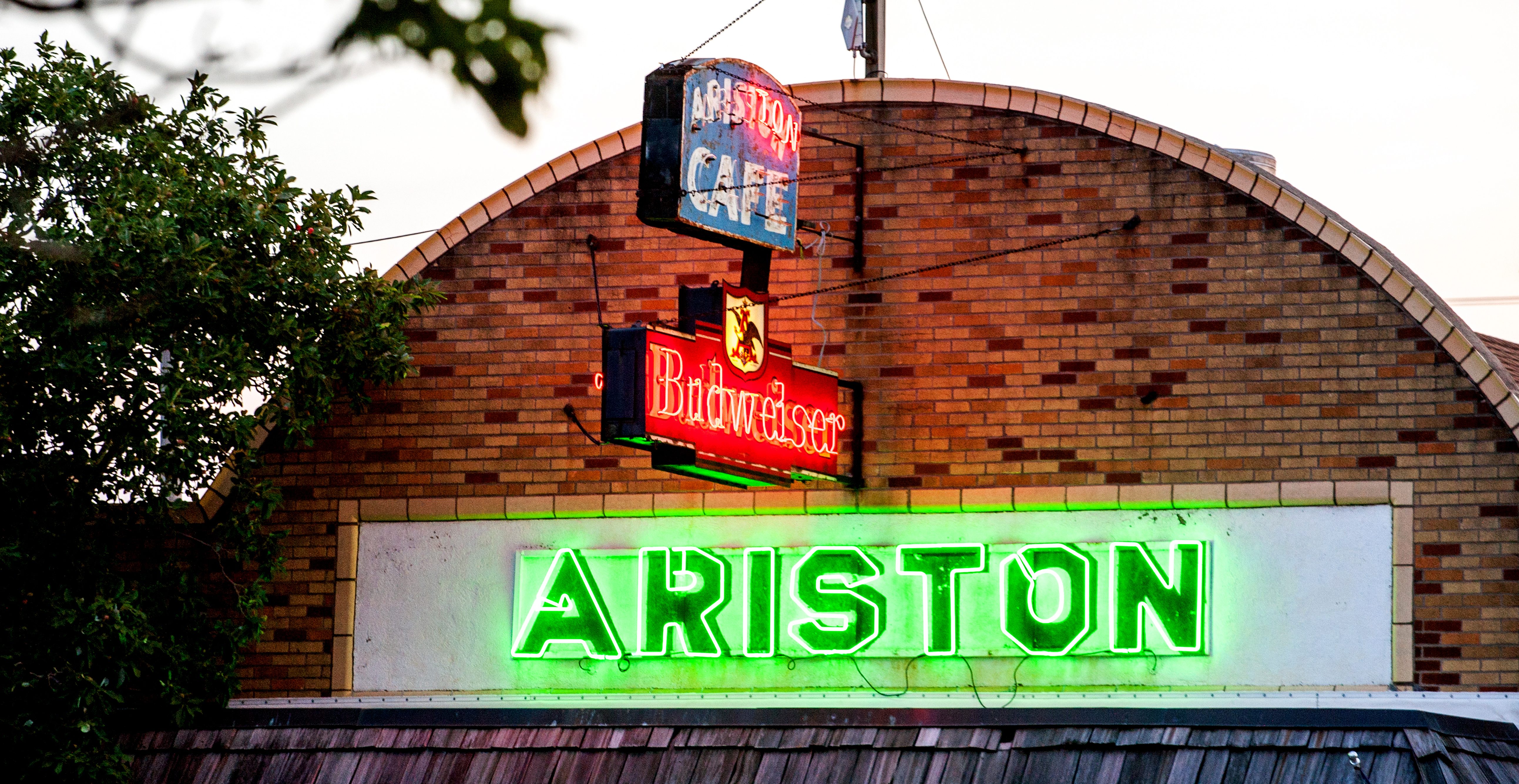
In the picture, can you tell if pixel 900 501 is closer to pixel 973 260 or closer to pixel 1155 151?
pixel 973 260

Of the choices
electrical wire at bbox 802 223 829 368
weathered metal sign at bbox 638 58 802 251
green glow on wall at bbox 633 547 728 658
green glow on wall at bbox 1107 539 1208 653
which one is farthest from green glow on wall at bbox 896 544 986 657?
weathered metal sign at bbox 638 58 802 251

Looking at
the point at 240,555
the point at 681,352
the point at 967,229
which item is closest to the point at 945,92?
the point at 967,229

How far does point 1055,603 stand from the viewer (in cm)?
1302

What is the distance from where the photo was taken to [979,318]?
1358 cm

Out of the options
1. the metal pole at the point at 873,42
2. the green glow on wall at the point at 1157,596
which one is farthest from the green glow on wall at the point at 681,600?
the metal pole at the point at 873,42

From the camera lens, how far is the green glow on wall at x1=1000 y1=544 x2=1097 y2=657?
12.9 meters

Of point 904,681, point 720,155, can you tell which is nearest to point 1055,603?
point 904,681

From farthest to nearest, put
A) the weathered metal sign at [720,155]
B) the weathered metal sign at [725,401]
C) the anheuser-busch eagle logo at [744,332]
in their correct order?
the anheuser-busch eagle logo at [744,332], the weathered metal sign at [720,155], the weathered metal sign at [725,401]

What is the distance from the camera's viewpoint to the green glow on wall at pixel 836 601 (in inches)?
523

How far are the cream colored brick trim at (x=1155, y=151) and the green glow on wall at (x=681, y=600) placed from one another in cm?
288

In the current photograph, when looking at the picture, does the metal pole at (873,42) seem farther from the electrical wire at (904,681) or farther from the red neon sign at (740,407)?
the electrical wire at (904,681)

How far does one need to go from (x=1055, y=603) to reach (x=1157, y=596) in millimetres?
678

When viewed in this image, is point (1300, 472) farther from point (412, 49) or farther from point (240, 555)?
point (412, 49)

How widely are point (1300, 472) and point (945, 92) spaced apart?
144 inches
